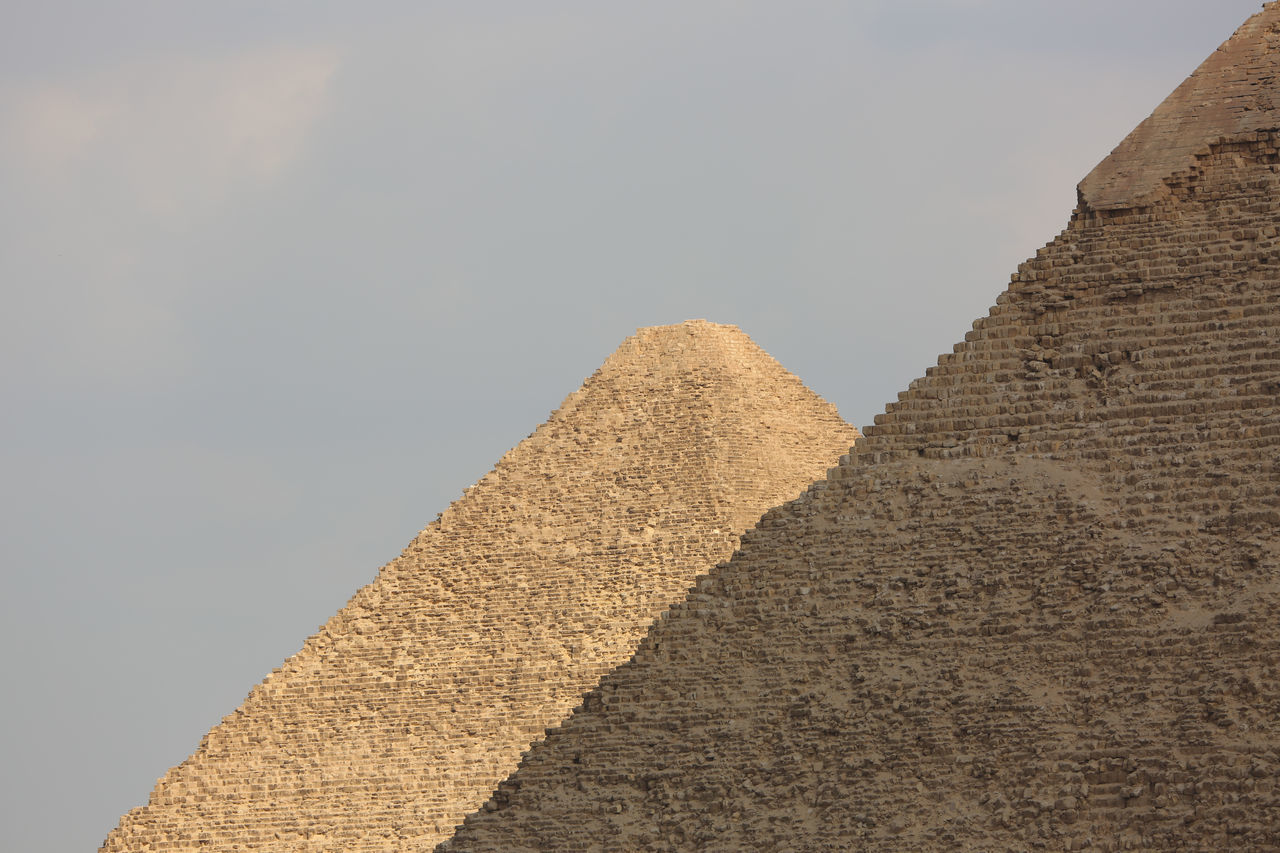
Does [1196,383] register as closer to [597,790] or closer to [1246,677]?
[1246,677]

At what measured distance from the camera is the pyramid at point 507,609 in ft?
155

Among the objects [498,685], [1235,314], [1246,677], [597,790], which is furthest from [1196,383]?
[498,685]

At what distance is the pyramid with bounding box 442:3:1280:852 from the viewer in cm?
2206

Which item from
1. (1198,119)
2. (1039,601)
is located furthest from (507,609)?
(1039,601)

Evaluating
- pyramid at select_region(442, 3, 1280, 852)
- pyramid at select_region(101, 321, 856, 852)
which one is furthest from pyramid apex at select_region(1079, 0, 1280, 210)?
pyramid at select_region(101, 321, 856, 852)

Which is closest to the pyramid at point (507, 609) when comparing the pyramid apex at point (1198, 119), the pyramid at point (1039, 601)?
the pyramid at point (1039, 601)

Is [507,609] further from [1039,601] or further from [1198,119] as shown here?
[1039,601]

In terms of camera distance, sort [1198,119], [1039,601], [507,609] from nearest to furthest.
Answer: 1. [1039,601]
2. [1198,119]
3. [507,609]

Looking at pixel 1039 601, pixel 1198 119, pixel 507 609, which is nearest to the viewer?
pixel 1039 601

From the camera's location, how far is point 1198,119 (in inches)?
981

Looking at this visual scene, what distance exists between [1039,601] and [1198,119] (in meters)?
4.20

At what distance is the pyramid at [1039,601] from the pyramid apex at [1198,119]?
24 millimetres

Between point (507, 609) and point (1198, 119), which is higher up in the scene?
point (507, 609)

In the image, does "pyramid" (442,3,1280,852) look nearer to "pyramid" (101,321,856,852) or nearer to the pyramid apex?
the pyramid apex
